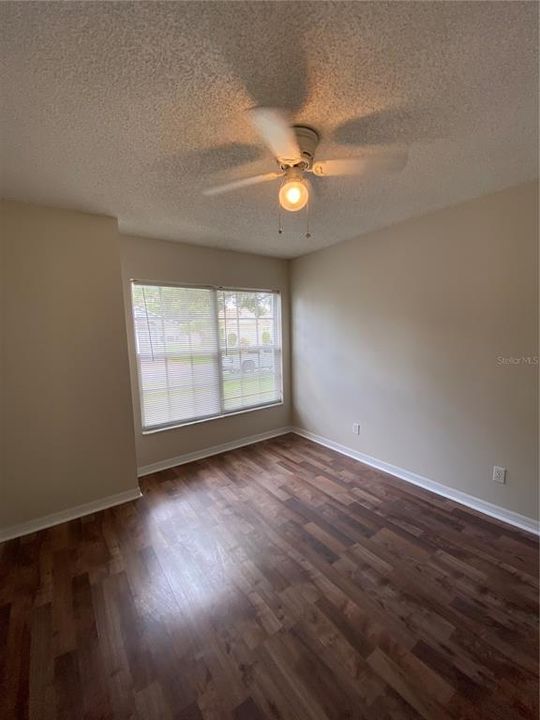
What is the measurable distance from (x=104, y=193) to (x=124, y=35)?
4.12ft

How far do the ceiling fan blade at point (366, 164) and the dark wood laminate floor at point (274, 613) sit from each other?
2305 mm

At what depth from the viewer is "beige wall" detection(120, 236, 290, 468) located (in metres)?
2.89

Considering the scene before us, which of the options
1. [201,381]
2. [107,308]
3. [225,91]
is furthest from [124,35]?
[201,381]

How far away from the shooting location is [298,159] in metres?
1.40

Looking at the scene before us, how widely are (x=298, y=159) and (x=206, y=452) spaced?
3.03 metres

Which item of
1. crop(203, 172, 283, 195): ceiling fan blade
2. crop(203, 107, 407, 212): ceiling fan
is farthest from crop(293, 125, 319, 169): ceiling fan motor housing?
crop(203, 172, 283, 195): ceiling fan blade

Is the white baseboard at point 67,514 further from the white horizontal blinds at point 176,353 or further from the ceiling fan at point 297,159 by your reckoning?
the ceiling fan at point 297,159

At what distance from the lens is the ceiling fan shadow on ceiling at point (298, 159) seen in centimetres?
121

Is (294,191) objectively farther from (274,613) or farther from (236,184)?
(274,613)

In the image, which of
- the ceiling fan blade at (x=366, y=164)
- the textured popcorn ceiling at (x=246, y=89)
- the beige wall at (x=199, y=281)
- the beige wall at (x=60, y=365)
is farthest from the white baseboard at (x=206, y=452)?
the ceiling fan blade at (x=366, y=164)

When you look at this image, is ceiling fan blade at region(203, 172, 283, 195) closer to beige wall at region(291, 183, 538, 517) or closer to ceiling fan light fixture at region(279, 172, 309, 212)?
ceiling fan light fixture at region(279, 172, 309, 212)

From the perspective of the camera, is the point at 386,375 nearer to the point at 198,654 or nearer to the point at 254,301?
the point at 254,301

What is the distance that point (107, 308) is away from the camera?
2.42 meters

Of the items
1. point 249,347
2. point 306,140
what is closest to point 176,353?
point 249,347
